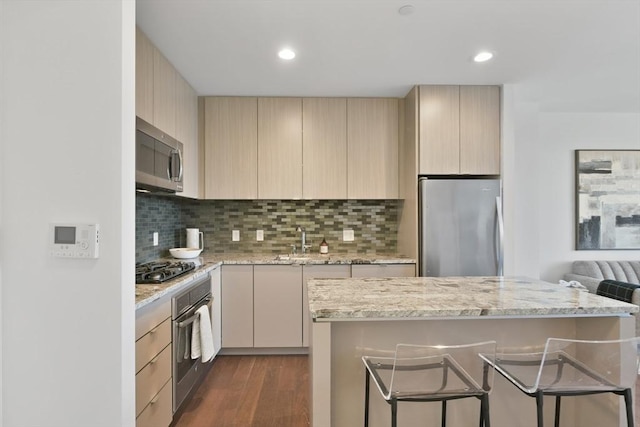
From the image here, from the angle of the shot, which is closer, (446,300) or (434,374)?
(434,374)

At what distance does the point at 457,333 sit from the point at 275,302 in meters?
1.92

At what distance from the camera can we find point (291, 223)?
3.94m

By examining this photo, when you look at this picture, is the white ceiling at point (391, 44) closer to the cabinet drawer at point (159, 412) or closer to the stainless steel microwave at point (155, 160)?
the stainless steel microwave at point (155, 160)

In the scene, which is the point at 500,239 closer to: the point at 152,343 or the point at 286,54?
the point at 286,54

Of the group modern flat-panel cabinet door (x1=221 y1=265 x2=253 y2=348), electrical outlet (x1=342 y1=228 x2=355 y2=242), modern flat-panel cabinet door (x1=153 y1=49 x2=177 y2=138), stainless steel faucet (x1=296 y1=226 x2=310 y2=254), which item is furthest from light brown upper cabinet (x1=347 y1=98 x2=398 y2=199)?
modern flat-panel cabinet door (x1=153 y1=49 x2=177 y2=138)

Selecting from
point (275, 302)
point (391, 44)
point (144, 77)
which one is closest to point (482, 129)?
point (391, 44)

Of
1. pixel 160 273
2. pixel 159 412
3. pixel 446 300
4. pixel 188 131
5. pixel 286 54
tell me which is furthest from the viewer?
pixel 188 131
